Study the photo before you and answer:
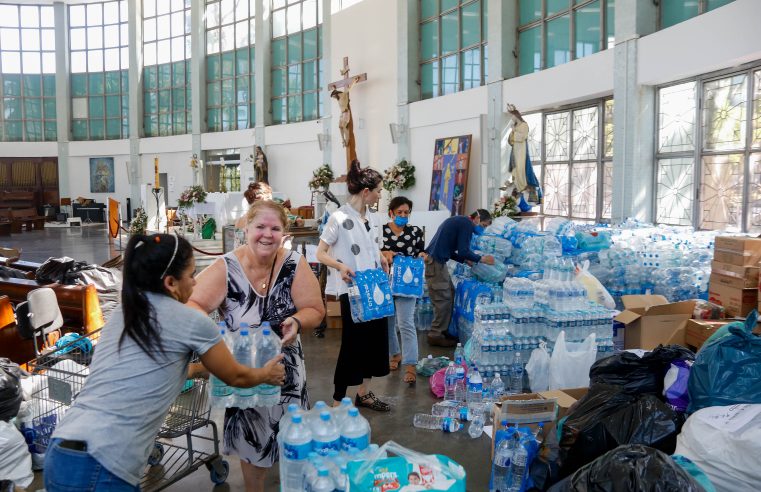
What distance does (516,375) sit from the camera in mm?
4859

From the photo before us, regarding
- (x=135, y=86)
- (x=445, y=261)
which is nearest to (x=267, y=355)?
(x=445, y=261)

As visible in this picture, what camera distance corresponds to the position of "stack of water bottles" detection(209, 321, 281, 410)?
8.27 feet

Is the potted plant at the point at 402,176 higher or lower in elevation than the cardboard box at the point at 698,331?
higher

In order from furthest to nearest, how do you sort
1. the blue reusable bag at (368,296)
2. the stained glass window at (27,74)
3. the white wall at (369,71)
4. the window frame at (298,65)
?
the stained glass window at (27,74) < the window frame at (298,65) < the white wall at (369,71) < the blue reusable bag at (368,296)

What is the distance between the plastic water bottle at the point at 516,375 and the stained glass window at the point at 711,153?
397 centimetres

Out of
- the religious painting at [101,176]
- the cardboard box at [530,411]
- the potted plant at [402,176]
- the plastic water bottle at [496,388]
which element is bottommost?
the plastic water bottle at [496,388]

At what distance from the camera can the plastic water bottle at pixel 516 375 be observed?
4.84m

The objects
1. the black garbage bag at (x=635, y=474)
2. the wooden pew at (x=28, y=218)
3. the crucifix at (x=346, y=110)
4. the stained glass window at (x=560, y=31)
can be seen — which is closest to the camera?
the black garbage bag at (x=635, y=474)

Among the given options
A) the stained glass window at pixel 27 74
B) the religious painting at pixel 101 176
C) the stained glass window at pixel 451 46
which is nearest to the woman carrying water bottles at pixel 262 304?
the stained glass window at pixel 451 46

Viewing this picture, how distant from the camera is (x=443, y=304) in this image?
643cm

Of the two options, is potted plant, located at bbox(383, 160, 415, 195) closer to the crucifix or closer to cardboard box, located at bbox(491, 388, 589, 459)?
the crucifix

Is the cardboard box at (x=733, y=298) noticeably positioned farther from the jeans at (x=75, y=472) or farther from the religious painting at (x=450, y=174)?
the religious painting at (x=450, y=174)

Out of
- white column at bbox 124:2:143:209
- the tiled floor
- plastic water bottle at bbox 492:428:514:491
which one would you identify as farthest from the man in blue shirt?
white column at bbox 124:2:143:209

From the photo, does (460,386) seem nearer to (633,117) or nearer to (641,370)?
(641,370)
